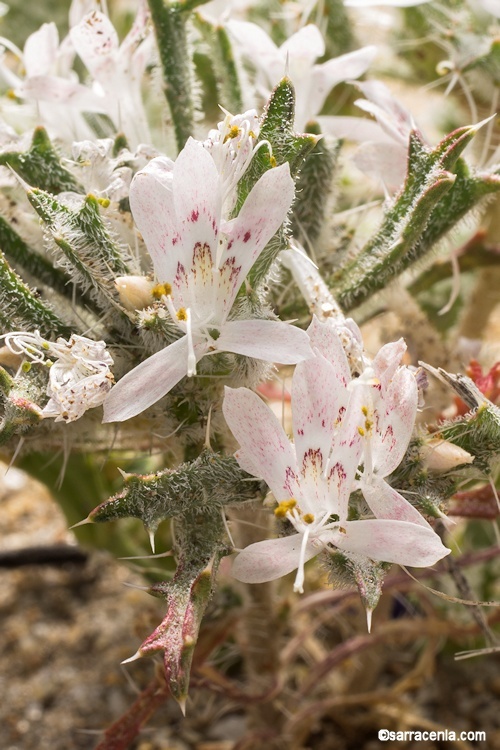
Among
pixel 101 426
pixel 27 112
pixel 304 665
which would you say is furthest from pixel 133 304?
pixel 304 665

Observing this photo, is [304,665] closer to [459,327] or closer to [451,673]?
[451,673]

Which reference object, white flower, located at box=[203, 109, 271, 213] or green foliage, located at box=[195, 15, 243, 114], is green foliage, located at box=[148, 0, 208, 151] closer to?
green foliage, located at box=[195, 15, 243, 114]

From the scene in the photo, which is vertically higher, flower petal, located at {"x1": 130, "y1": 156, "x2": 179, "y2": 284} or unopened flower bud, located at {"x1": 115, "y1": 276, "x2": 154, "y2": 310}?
flower petal, located at {"x1": 130, "y1": 156, "x2": 179, "y2": 284}

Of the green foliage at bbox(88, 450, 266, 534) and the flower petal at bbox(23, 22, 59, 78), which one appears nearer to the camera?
the green foliage at bbox(88, 450, 266, 534)

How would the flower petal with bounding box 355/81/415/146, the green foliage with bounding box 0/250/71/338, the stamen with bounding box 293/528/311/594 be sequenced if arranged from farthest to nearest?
the flower petal with bounding box 355/81/415/146 → the green foliage with bounding box 0/250/71/338 → the stamen with bounding box 293/528/311/594

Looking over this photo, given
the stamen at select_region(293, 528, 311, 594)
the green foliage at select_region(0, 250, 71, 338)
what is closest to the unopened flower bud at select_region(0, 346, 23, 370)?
the green foliage at select_region(0, 250, 71, 338)

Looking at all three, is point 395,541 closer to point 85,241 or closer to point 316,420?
point 316,420

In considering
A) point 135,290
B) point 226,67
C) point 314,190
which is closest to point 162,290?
point 135,290
